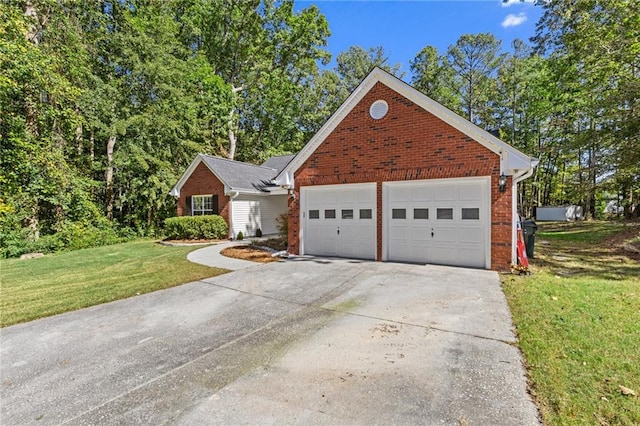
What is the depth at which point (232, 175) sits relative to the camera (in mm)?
17719

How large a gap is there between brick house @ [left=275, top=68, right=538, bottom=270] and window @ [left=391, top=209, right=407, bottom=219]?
0.03 m

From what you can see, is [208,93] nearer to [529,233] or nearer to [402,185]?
[402,185]

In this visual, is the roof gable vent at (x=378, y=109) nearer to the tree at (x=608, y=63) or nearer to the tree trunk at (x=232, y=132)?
the tree at (x=608, y=63)

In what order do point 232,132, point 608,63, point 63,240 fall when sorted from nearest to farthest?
point 608,63 < point 63,240 < point 232,132

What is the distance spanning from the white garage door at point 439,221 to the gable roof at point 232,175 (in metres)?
9.78

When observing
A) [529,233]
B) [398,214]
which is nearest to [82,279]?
[398,214]

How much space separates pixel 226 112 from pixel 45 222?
1492 cm

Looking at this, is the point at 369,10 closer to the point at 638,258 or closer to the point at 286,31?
the point at 638,258

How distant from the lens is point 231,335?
458 cm

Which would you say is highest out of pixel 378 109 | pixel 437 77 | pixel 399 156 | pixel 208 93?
pixel 437 77

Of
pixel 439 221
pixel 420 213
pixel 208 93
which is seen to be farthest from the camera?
pixel 208 93

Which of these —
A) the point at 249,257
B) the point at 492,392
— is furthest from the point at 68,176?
the point at 492,392

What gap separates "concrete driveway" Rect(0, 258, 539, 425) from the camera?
2.84 m

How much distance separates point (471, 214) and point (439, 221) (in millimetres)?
855
